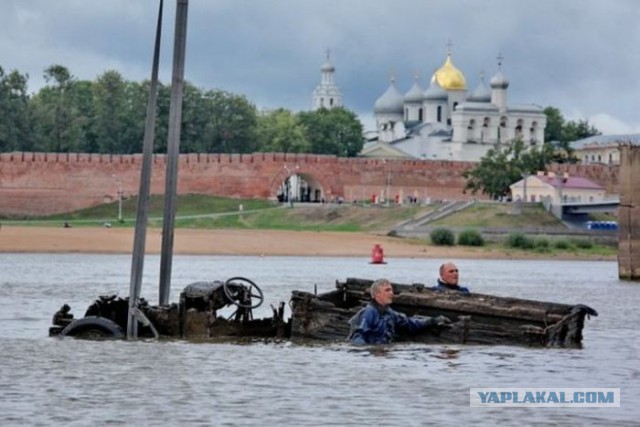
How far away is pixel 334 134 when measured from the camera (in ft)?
420

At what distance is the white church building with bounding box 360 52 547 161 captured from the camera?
128 m

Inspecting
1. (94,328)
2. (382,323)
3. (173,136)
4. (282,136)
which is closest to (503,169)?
(282,136)

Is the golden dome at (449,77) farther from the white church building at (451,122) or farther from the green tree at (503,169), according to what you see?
the green tree at (503,169)

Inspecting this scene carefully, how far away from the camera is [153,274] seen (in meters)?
46.6

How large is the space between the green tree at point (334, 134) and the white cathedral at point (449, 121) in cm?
103

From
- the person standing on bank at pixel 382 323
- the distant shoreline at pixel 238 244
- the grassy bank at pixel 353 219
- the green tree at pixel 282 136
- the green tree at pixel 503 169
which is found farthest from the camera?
the green tree at pixel 282 136

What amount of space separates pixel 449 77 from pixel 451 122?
29.6 feet

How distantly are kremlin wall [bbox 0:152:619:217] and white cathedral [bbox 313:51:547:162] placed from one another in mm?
13492

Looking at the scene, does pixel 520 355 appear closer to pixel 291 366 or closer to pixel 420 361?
pixel 420 361

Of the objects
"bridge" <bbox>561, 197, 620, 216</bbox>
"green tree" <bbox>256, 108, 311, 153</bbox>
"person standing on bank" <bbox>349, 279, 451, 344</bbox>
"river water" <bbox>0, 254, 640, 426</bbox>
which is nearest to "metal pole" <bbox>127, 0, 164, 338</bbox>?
"river water" <bbox>0, 254, 640, 426</bbox>

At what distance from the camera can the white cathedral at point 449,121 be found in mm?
128375

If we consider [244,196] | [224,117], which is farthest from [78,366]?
[224,117]

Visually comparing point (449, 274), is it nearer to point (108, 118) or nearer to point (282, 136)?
point (108, 118)

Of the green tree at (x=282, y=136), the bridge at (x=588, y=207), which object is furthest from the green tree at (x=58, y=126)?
the bridge at (x=588, y=207)
